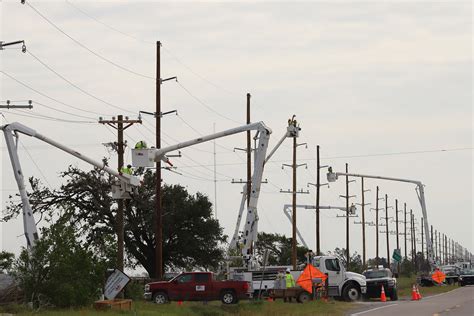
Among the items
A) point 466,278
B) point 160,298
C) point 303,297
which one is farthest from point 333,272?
point 466,278

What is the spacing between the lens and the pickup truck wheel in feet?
148

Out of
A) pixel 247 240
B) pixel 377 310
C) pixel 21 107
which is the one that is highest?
pixel 21 107

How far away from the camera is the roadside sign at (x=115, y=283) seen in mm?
34625

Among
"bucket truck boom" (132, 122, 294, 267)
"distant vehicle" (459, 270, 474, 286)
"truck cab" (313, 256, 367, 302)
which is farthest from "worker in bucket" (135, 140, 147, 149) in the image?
"distant vehicle" (459, 270, 474, 286)

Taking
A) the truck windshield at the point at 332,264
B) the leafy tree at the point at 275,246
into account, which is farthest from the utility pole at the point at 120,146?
the leafy tree at the point at 275,246

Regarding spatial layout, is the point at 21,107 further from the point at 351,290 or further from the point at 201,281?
the point at 351,290

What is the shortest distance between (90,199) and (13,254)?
30778mm

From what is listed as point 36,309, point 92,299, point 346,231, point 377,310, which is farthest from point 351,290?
point 346,231

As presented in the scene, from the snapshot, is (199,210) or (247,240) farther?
(199,210)

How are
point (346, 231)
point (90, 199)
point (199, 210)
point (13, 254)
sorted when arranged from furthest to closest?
point (346, 231), point (199, 210), point (90, 199), point (13, 254)

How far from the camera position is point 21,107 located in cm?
3316

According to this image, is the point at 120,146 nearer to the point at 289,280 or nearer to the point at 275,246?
the point at 289,280

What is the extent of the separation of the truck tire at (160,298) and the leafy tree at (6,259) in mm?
9896

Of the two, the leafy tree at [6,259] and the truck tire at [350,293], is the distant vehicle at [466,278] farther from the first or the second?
the leafy tree at [6,259]
